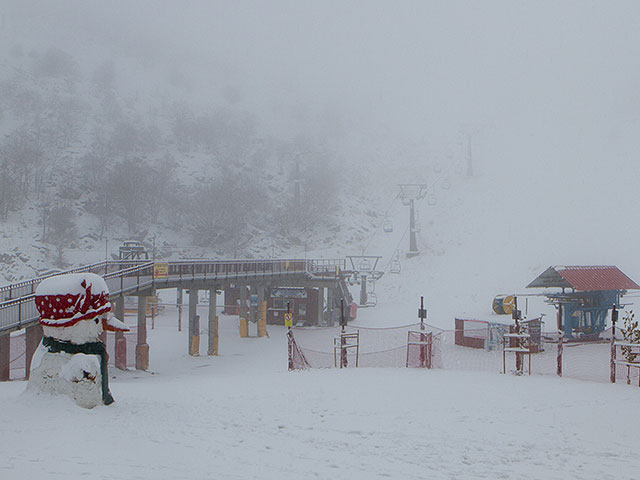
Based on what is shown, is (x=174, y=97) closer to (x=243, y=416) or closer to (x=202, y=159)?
(x=202, y=159)

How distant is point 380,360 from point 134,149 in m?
76.9

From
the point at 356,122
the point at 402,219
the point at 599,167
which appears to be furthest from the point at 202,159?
the point at 599,167

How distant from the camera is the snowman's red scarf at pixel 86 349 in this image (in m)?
10.5

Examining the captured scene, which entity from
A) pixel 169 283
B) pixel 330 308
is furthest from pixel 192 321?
pixel 330 308

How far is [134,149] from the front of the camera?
290 ft

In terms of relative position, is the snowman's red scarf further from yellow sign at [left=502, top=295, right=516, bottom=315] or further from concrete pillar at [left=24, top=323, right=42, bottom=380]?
yellow sign at [left=502, top=295, right=516, bottom=315]

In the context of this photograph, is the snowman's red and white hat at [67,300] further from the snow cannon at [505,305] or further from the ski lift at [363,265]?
the ski lift at [363,265]

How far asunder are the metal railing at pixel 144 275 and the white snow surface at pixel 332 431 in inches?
161

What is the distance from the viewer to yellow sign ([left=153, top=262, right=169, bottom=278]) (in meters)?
26.6

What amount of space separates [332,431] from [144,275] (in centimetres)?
1817

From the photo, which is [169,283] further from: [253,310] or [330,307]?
[330,307]

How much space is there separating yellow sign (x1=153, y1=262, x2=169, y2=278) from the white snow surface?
11964 mm

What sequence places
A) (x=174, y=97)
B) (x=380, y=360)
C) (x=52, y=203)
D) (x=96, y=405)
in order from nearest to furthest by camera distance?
(x=96, y=405) → (x=380, y=360) → (x=52, y=203) → (x=174, y=97)

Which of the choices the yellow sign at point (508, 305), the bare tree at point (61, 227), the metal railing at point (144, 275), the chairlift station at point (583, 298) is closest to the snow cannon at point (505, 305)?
the yellow sign at point (508, 305)
